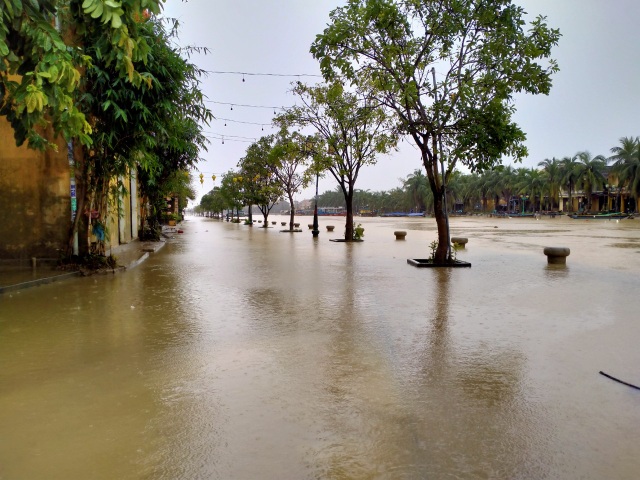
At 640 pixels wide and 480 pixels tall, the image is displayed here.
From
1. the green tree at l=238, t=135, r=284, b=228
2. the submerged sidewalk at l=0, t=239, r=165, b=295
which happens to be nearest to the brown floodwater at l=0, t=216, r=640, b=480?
the submerged sidewalk at l=0, t=239, r=165, b=295

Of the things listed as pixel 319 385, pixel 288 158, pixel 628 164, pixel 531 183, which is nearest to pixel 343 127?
pixel 288 158

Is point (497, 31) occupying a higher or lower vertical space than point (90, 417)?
higher

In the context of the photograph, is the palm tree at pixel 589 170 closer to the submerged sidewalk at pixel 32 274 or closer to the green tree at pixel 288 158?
the green tree at pixel 288 158

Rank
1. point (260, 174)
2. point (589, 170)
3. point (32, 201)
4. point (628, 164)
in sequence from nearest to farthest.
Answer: point (32, 201) < point (260, 174) < point (628, 164) < point (589, 170)

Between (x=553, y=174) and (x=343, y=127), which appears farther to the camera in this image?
(x=553, y=174)

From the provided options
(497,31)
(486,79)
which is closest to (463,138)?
(486,79)

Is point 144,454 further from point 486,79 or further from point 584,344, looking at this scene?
point 486,79

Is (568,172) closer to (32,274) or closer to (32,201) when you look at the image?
(32,201)

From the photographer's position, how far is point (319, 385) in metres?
4.70

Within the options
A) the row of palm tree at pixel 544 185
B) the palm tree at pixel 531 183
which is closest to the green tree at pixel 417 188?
the row of palm tree at pixel 544 185

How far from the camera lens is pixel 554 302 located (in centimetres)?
900

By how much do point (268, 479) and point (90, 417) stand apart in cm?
175

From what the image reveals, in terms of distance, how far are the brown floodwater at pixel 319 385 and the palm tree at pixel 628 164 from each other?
64930 mm

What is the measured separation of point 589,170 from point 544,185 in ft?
32.1
